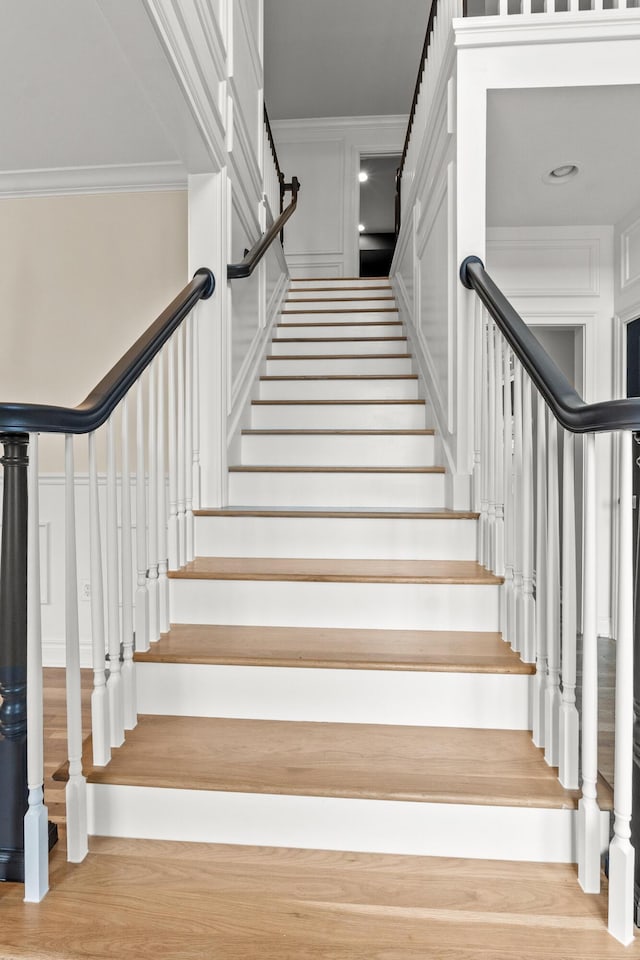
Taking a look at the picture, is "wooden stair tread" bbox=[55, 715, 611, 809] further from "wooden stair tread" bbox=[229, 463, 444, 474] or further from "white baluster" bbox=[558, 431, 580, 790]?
"wooden stair tread" bbox=[229, 463, 444, 474]

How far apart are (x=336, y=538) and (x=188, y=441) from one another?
26.2 inches

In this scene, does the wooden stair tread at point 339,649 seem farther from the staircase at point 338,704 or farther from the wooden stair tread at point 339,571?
the wooden stair tread at point 339,571

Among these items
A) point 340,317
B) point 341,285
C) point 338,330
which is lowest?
point 338,330

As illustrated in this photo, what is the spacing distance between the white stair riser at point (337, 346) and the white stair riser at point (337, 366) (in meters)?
0.13

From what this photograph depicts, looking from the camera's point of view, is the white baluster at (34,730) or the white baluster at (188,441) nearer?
the white baluster at (34,730)

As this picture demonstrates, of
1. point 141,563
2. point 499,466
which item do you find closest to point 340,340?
point 499,466

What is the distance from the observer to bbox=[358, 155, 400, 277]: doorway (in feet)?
25.0

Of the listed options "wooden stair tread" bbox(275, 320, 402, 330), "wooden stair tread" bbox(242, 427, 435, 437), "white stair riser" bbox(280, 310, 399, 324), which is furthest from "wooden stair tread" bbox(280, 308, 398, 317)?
"wooden stair tread" bbox(242, 427, 435, 437)

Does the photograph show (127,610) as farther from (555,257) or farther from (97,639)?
(555,257)

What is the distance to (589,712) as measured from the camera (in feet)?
3.80

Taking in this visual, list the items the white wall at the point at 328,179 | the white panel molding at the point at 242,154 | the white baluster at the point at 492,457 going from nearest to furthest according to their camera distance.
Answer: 1. the white baluster at the point at 492,457
2. the white panel molding at the point at 242,154
3. the white wall at the point at 328,179

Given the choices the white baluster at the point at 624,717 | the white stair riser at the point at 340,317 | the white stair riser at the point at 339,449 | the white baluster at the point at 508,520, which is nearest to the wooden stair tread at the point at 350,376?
the white stair riser at the point at 339,449

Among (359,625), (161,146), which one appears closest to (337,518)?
(359,625)

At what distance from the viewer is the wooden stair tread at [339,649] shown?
1.56m
